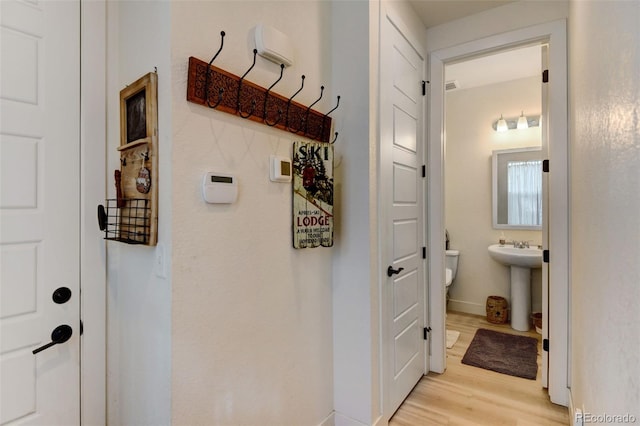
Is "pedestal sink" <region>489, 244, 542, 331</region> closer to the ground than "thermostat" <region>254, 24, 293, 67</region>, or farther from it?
closer to the ground

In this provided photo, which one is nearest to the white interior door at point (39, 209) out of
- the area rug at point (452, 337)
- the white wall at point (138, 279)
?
the white wall at point (138, 279)

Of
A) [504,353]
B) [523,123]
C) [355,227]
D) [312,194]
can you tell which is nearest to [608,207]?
[355,227]

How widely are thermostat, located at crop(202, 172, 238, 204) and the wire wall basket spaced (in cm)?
20

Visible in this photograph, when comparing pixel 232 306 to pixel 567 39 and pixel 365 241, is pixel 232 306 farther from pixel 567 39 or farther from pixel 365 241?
pixel 567 39

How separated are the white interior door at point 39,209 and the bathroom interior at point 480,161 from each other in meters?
3.46

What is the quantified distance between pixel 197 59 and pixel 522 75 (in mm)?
3802

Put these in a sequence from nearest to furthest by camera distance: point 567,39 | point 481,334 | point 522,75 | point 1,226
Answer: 1. point 1,226
2. point 567,39
3. point 481,334
4. point 522,75

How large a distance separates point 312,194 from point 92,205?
0.96 metres

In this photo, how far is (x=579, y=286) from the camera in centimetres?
170

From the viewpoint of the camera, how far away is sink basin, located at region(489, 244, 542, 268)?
3104 mm

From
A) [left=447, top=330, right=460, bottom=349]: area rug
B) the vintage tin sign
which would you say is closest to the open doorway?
[left=447, top=330, right=460, bottom=349]: area rug

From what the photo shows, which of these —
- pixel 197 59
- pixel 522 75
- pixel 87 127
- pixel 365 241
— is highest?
pixel 522 75

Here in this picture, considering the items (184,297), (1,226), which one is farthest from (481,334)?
(1,226)

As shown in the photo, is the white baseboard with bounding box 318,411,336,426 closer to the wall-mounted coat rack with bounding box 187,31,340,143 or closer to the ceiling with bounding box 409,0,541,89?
the wall-mounted coat rack with bounding box 187,31,340,143
